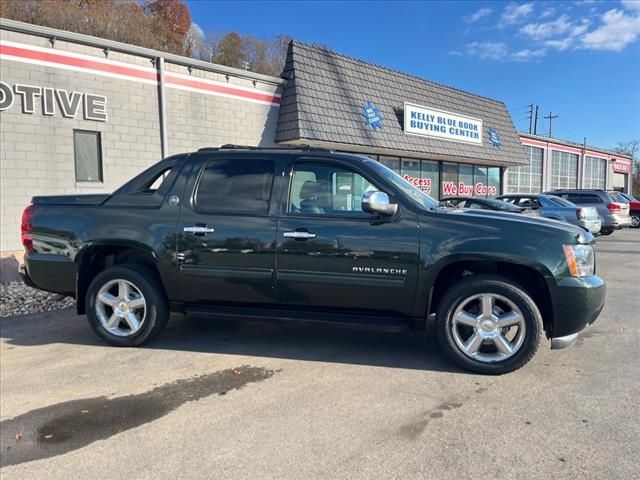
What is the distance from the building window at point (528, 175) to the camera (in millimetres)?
27591

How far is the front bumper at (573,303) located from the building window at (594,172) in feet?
119

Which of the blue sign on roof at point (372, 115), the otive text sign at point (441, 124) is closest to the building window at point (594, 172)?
the otive text sign at point (441, 124)

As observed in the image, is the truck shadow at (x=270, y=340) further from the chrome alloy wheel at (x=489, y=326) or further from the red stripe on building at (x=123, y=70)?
the red stripe on building at (x=123, y=70)

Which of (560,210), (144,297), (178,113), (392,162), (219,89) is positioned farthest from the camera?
(392,162)

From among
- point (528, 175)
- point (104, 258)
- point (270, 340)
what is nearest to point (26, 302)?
point (104, 258)

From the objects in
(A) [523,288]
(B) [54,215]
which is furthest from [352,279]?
(B) [54,215]

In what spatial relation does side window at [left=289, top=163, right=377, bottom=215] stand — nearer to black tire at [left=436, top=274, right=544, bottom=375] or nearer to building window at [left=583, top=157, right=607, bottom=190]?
black tire at [left=436, top=274, right=544, bottom=375]

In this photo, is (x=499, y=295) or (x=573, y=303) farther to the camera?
(x=499, y=295)

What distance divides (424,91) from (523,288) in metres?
15.9

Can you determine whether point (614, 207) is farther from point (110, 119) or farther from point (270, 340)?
point (270, 340)

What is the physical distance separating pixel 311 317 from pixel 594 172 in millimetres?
39279

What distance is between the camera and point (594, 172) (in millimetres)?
37812

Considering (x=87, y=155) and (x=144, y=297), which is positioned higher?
(x=87, y=155)

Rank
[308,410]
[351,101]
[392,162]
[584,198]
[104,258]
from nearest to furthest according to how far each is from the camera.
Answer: [308,410], [104,258], [351,101], [584,198], [392,162]
